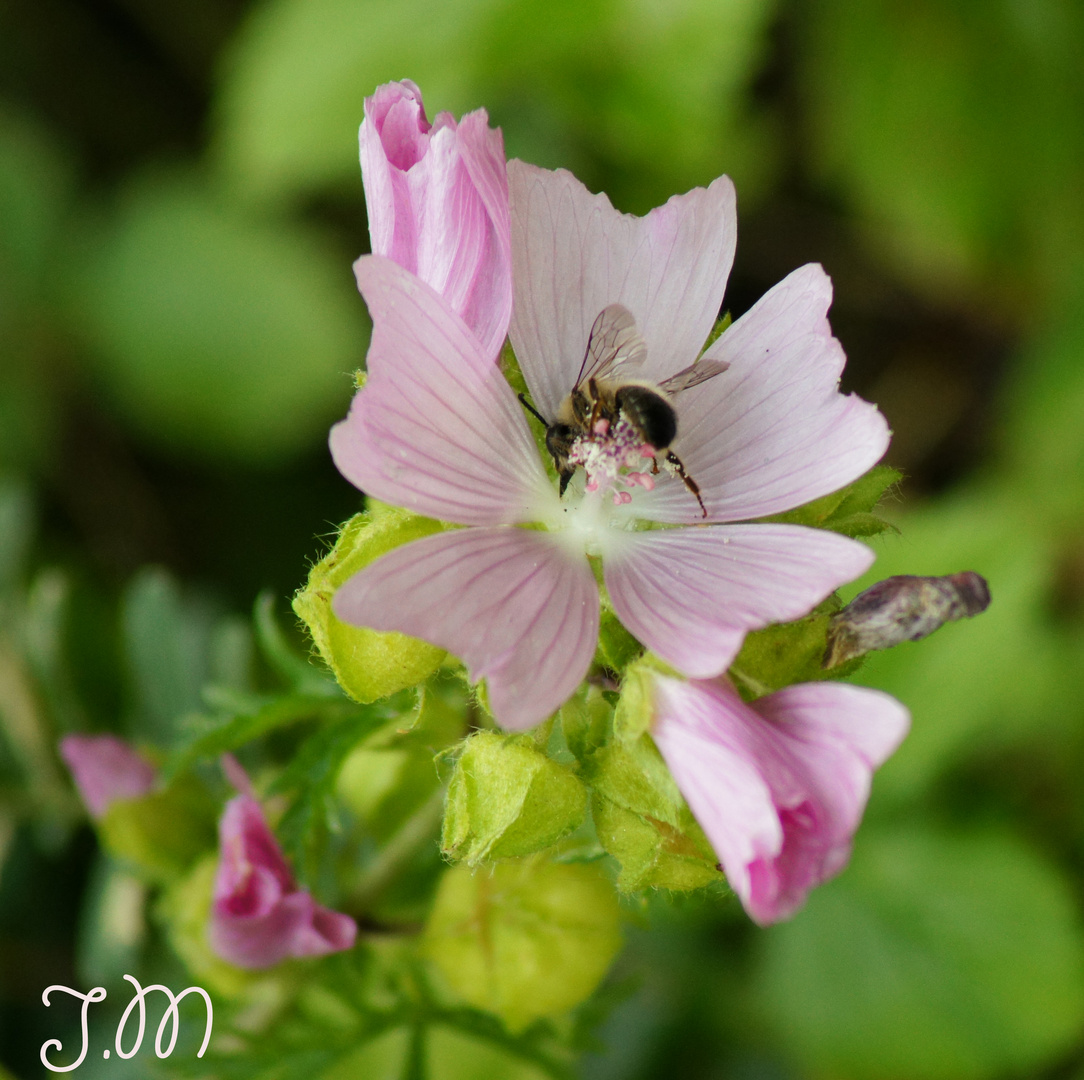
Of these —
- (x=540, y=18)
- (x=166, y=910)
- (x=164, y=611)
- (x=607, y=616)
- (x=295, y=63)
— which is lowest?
(x=166, y=910)

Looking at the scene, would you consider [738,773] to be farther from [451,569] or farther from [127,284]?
[127,284]

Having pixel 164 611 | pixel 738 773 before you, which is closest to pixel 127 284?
pixel 164 611

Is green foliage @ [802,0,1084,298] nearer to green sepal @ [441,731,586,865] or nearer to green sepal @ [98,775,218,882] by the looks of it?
green sepal @ [98,775,218,882]

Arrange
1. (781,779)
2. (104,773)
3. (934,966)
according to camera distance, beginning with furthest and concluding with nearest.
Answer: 1. (934,966)
2. (104,773)
3. (781,779)

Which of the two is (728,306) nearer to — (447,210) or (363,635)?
(447,210)

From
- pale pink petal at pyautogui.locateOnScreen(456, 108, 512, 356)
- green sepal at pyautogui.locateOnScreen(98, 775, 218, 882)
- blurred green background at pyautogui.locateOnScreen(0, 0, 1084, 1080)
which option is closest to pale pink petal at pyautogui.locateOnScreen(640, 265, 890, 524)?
pale pink petal at pyautogui.locateOnScreen(456, 108, 512, 356)
